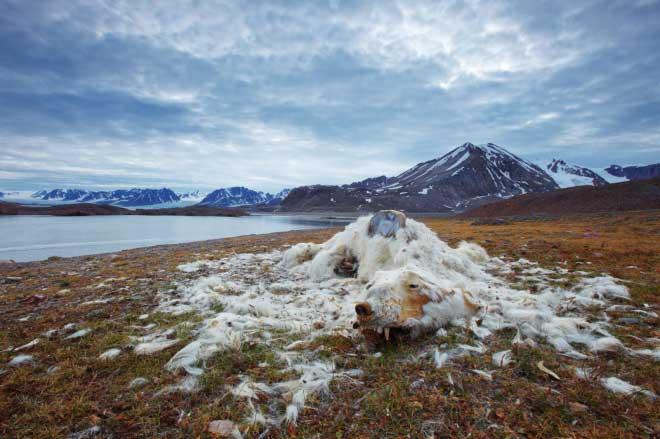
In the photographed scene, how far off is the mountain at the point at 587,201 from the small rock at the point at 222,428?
53966 mm

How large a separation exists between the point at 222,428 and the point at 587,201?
199ft

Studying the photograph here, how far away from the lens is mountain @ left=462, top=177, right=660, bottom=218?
134 feet

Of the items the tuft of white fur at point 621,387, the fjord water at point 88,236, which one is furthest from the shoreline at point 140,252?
the tuft of white fur at point 621,387

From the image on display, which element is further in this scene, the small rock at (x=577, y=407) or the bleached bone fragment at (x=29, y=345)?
the bleached bone fragment at (x=29, y=345)

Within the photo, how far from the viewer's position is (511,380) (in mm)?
3178

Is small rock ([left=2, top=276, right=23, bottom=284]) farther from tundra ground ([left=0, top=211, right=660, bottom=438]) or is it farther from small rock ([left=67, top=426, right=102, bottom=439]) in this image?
small rock ([left=67, top=426, right=102, bottom=439])

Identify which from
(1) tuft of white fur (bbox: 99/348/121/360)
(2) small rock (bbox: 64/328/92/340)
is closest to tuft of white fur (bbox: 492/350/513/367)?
(1) tuft of white fur (bbox: 99/348/121/360)

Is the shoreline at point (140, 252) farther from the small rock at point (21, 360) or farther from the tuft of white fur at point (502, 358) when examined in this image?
the tuft of white fur at point (502, 358)

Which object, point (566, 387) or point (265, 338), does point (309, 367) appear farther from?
point (566, 387)

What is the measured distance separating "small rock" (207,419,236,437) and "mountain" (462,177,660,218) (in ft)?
177

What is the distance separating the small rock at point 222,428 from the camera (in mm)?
2557

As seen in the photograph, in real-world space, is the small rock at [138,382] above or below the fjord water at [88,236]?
above

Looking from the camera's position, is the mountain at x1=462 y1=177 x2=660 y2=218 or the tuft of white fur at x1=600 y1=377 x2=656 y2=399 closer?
the tuft of white fur at x1=600 y1=377 x2=656 y2=399

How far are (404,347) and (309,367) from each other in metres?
1.32
